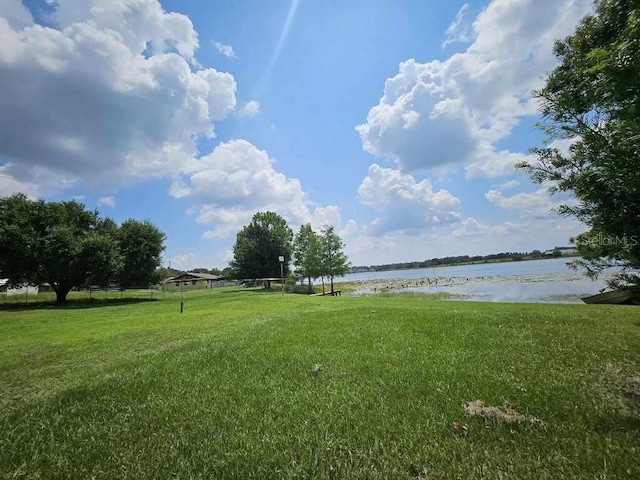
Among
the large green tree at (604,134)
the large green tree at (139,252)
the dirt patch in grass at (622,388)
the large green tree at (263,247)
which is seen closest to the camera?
the large green tree at (604,134)

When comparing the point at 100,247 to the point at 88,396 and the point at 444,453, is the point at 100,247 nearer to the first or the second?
the point at 88,396

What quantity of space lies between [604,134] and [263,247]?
59492 mm

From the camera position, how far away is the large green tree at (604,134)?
9.36ft

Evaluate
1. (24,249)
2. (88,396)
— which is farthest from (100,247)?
(88,396)

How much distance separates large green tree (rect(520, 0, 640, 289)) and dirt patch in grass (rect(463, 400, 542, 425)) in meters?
2.09

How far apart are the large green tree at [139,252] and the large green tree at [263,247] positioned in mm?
23952

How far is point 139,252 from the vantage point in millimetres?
35406

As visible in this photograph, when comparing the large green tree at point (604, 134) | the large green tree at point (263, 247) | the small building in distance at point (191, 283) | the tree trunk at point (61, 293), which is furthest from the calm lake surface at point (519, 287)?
the tree trunk at point (61, 293)

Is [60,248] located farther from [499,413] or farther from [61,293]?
[499,413]

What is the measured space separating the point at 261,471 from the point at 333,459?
0.66 metres

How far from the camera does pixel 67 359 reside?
296 inches

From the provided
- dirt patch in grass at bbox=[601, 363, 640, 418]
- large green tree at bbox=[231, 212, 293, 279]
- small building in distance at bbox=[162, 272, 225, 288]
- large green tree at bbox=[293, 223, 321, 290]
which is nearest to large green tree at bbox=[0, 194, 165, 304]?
small building in distance at bbox=[162, 272, 225, 288]

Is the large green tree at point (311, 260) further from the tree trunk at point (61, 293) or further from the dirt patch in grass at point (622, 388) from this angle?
the dirt patch in grass at point (622, 388)

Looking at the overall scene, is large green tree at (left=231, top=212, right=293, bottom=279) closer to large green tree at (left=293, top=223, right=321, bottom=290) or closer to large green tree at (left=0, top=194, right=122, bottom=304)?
large green tree at (left=293, top=223, right=321, bottom=290)
